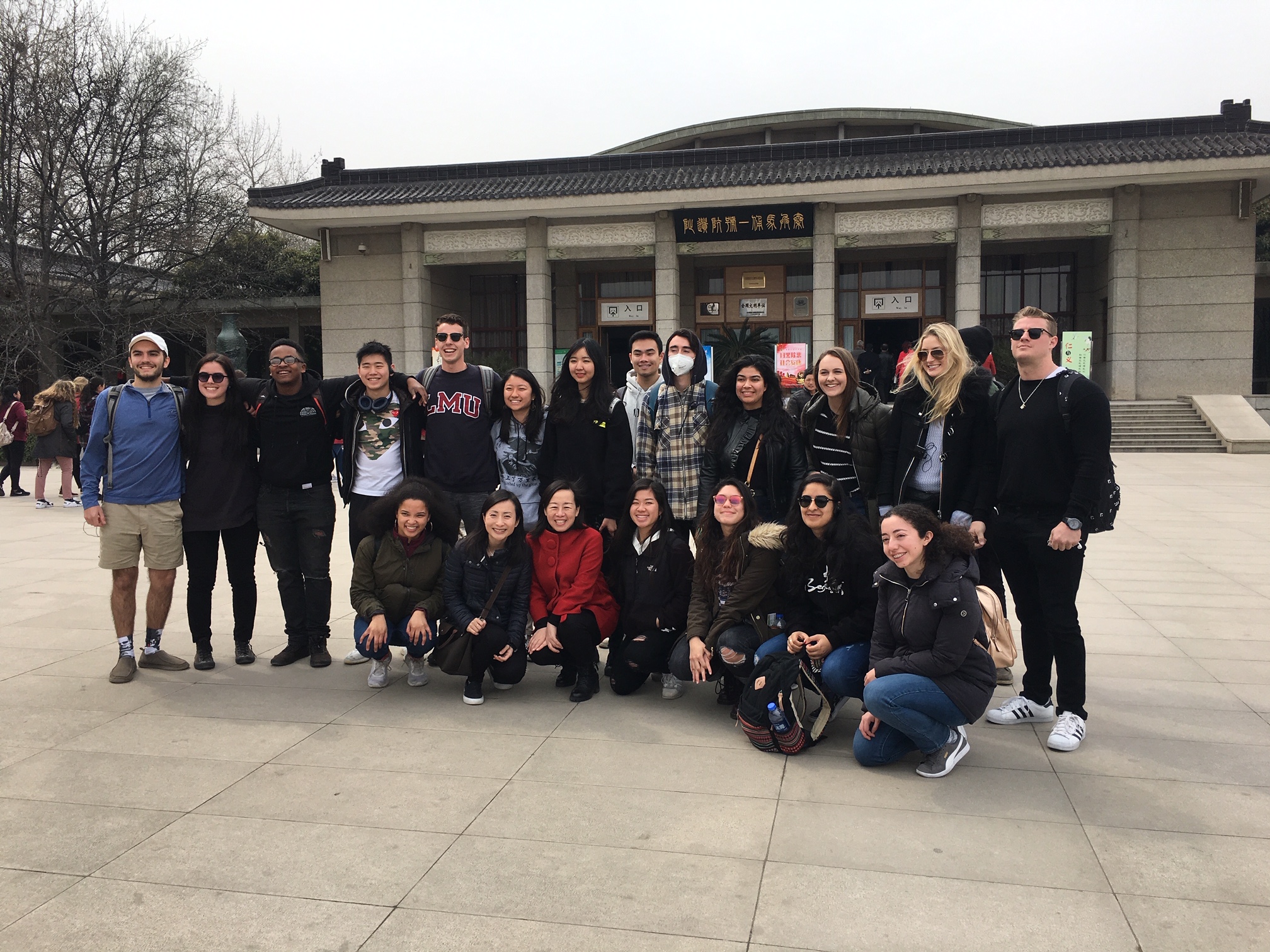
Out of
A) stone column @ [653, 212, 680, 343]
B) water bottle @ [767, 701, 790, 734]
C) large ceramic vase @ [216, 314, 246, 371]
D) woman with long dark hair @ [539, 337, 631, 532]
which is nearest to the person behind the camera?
water bottle @ [767, 701, 790, 734]

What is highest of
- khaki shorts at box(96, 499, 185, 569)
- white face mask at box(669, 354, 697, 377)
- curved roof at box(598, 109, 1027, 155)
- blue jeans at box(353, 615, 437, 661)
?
curved roof at box(598, 109, 1027, 155)

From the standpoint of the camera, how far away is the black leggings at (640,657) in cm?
445

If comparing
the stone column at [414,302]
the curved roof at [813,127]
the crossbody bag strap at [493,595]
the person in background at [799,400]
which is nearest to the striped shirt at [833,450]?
the person in background at [799,400]

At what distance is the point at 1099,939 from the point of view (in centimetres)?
242

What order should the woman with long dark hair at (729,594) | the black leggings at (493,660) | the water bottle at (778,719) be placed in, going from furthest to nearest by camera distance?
the black leggings at (493,660) → the woman with long dark hair at (729,594) → the water bottle at (778,719)

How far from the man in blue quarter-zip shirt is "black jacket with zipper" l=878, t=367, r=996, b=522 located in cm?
373

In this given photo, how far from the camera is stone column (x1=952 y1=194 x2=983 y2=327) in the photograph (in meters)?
19.5

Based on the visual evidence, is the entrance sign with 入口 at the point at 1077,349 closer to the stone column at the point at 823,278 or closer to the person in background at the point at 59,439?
the stone column at the point at 823,278

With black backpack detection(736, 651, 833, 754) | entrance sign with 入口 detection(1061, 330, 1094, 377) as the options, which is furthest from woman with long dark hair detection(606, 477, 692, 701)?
entrance sign with 入口 detection(1061, 330, 1094, 377)

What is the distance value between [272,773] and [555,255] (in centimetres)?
1896

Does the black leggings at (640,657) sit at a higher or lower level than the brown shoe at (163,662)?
higher

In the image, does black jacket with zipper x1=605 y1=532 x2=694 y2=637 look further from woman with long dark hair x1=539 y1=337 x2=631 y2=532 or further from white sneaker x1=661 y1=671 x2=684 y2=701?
woman with long dark hair x1=539 y1=337 x2=631 y2=532

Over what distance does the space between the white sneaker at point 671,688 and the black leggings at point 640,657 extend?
0.05 m

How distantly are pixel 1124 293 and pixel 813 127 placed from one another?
47.0ft
